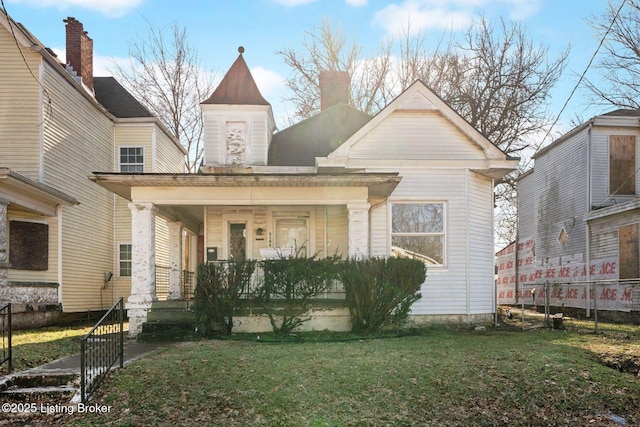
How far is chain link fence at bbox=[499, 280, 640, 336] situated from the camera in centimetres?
1295

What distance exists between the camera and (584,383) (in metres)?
6.93

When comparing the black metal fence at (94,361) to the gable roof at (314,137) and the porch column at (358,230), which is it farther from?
the gable roof at (314,137)

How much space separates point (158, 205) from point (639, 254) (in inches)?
538

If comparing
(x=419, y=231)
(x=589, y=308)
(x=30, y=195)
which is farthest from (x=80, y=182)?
(x=589, y=308)

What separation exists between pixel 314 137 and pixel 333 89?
3711 millimetres

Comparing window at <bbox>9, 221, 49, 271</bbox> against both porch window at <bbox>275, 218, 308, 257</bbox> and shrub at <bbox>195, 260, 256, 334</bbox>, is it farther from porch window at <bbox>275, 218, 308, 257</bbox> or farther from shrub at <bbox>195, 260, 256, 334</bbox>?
porch window at <bbox>275, 218, 308, 257</bbox>

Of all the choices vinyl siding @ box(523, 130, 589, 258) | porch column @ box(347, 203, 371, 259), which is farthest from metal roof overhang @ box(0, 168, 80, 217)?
vinyl siding @ box(523, 130, 589, 258)

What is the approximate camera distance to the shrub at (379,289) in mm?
A: 10555

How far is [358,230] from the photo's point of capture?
1153 cm

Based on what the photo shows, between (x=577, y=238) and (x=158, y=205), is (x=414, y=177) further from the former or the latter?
(x=577, y=238)

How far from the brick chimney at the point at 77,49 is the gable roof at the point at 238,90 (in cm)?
659

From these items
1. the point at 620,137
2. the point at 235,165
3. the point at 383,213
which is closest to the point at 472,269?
the point at 383,213

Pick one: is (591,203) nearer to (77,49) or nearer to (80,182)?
(80,182)

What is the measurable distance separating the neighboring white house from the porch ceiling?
8825mm
